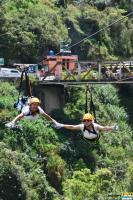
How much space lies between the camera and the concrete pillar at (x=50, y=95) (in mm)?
42656

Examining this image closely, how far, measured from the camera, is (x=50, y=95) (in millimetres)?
43344

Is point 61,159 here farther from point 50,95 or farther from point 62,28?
point 62,28

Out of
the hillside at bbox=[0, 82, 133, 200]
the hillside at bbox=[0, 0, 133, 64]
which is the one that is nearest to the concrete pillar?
the hillside at bbox=[0, 82, 133, 200]

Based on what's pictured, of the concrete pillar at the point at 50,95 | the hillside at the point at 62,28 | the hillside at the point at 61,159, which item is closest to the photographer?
the hillside at the point at 61,159

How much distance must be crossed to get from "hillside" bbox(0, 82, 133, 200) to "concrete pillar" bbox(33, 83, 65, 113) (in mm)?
636

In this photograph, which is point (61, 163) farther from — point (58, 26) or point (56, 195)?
point (58, 26)

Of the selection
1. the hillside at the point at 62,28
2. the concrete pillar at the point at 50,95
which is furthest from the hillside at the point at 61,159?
the hillside at the point at 62,28

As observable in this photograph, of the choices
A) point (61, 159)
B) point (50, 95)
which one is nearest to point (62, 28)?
point (50, 95)

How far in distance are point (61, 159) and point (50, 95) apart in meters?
7.01

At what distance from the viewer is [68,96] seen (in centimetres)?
4444

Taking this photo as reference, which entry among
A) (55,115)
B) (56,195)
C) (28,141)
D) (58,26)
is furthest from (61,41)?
(56,195)

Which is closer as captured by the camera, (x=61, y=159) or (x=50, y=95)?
(x=61, y=159)

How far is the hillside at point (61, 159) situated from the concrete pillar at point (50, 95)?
64 cm

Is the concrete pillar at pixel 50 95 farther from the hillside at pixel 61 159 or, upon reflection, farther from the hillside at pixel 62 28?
the hillside at pixel 62 28
